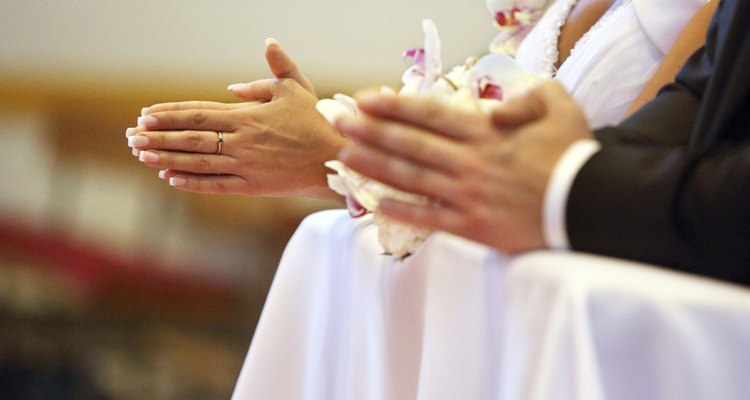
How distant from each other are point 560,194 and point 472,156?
7cm

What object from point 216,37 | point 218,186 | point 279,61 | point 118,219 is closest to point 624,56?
point 279,61

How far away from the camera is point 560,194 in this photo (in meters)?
0.53

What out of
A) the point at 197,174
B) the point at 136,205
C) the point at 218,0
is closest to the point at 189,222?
the point at 136,205

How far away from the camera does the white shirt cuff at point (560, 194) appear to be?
1.76 ft

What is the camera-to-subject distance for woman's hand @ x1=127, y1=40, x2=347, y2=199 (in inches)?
45.5

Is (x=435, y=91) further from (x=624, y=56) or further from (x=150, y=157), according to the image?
(x=624, y=56)

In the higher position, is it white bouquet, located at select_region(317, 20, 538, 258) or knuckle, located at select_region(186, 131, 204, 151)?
white bouquet, located at select_region(317, 20, 538, 258)

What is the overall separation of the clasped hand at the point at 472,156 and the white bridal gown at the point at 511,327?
0.10 ft

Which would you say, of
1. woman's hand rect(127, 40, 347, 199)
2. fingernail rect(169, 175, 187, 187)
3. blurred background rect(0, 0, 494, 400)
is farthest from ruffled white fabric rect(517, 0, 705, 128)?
blurred background rect(0, 0, 494, 400)

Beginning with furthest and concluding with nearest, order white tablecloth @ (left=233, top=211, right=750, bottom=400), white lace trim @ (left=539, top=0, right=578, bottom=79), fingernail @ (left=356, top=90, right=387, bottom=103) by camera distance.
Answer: white lace trim @ (left=539, top=0, right=578, bottom=79)
fingernail @ (left=356, top=90, right=387, bottom=103)
white tablecloth @ (left=233, top=211, right=750, bottom=400)

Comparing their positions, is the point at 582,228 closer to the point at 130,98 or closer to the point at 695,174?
the point at 695,174

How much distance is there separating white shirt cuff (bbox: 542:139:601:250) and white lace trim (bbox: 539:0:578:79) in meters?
1.08

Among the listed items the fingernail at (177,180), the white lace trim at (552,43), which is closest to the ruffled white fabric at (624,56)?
the white lace trim at (552,43)

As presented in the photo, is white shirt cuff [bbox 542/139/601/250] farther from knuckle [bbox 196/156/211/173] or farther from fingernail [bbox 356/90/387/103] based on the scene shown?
knuckle [bbox 196/156/211/173]
